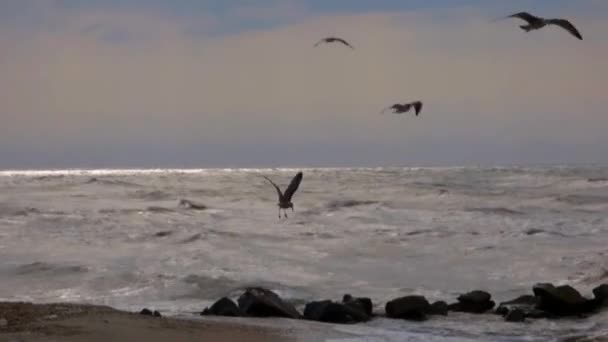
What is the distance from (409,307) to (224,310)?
2696 mm

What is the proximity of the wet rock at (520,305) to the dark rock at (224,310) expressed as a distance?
394cm

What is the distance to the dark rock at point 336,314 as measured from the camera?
43.5ft

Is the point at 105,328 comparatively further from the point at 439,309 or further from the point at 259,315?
the point at 439,309

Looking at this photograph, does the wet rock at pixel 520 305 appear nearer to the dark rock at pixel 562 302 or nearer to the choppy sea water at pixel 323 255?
the dark rock at pixel 562 302

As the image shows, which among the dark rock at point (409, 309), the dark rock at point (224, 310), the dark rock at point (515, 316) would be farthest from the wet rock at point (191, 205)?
the dark rock at point (515, 316)

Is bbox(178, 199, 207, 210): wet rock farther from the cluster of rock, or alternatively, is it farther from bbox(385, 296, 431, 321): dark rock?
bbox(385, 296, 431, 321): dark rock

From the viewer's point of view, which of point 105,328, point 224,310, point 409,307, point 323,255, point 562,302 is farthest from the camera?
point 323,255

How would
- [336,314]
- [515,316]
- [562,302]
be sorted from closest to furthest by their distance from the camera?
[336,314] < [515,316] < [562,302]

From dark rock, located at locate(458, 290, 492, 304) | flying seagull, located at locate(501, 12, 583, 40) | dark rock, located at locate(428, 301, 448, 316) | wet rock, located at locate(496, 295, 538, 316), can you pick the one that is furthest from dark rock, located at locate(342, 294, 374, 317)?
flying seagull, located at locate(501, 12, 583, 40)

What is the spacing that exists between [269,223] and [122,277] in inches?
562

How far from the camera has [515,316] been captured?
13430 millimetres

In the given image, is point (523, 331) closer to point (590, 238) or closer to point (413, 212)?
point (590, 238)

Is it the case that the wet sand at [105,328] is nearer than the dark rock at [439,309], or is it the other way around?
the wet sand at [105,328]

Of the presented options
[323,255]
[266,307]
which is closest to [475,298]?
[266,307]
